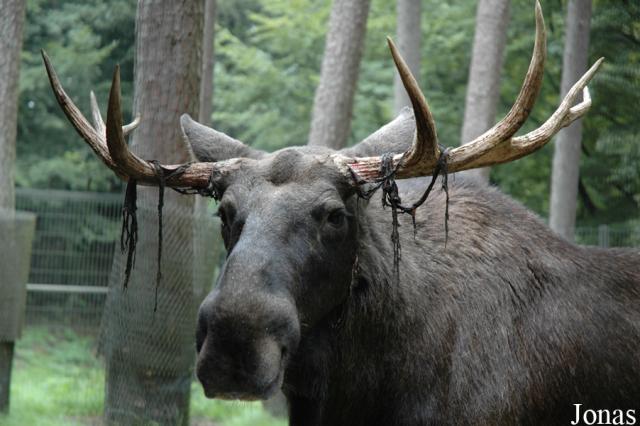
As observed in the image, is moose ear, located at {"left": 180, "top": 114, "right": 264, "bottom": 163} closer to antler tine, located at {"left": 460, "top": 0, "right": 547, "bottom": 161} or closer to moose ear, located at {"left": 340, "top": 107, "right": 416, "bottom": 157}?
moose ear, located at {"left": 340, "top": 107, "right": 416, "bottom": 157}

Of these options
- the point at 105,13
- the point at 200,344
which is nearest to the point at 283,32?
the point at 105,13

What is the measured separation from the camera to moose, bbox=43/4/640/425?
14.4ft

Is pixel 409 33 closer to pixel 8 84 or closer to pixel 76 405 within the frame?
pixel 8 84

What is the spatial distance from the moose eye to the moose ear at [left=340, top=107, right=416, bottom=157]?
61 centimetres

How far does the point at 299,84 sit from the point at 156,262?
1330cm

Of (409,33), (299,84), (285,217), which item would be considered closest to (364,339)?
(285,217)

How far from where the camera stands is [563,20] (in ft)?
57.6

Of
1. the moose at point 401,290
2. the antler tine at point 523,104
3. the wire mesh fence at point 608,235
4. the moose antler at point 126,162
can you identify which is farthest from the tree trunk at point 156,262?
the wire mesh fence at point 608,235

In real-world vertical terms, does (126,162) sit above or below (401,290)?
above

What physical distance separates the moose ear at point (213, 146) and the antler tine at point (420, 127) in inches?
42.4

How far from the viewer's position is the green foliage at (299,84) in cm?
1814

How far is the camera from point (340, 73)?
36.8 feet

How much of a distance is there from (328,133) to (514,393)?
638 cm

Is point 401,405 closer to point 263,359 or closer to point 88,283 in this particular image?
point 263,359
